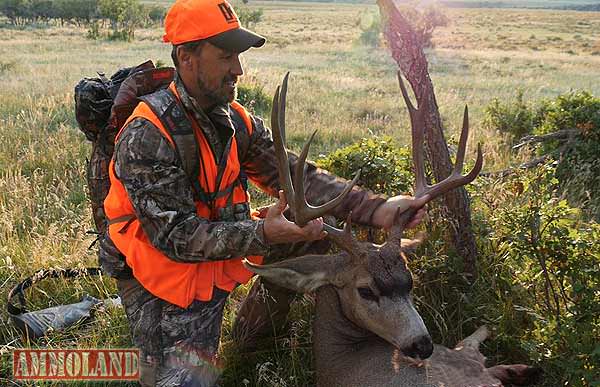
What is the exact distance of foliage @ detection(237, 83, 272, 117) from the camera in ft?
41.7

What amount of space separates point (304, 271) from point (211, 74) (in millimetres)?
1279

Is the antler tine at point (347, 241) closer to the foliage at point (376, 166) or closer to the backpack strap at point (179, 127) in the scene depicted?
the backpack strap at point (179, 127)

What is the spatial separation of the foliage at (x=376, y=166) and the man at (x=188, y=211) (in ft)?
3.33

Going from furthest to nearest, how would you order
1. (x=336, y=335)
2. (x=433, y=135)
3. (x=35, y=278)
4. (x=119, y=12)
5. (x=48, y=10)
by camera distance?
(x=48, y=10), (x=119, y=12), (x=35, y=278), (x=433, y=135), (x=336, y=335)

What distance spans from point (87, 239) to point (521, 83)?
2002 cm

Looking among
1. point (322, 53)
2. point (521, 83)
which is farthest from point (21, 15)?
point (521, 83)

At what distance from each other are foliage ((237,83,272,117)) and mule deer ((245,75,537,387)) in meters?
8.69

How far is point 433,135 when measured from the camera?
4.97 metres

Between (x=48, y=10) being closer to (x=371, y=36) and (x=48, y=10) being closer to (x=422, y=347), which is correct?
(x=371, y=36)

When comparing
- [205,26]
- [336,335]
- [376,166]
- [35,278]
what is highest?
[205,26]

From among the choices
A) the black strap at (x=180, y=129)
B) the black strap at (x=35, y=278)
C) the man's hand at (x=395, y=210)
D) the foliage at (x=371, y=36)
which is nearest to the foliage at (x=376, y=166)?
the man's hand at (x=395, y=210)

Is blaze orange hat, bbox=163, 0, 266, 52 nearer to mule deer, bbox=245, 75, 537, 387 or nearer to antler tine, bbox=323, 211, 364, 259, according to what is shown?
mule deer, bbox=245, 75, 537, 387

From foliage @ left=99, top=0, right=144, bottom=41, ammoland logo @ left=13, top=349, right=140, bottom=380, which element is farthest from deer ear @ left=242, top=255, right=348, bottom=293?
foliage @ left=99, top=0, right=144, bottom=41

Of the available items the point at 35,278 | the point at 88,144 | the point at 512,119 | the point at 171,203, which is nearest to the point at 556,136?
the point at 512,119
